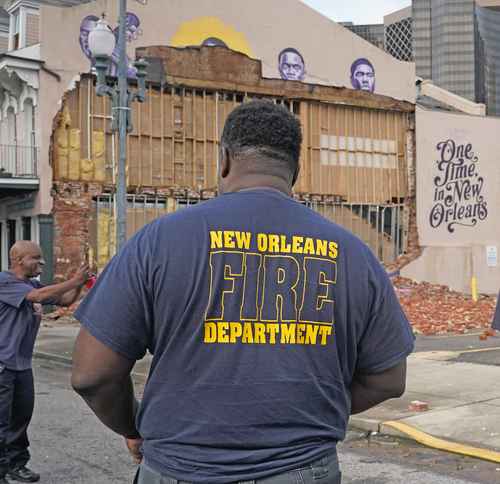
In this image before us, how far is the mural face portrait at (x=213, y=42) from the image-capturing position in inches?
941

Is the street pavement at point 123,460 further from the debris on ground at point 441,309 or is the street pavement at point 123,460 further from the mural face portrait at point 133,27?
the mural face portrait at point 133,27

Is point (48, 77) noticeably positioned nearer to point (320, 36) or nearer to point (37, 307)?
point (320, 36)

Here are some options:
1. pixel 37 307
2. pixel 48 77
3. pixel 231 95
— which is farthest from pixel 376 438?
pixel 231 95

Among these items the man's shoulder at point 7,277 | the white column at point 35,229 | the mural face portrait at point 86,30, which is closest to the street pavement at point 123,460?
the man's shoulder at point 7,277

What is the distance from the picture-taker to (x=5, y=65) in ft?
Answer: 68.6

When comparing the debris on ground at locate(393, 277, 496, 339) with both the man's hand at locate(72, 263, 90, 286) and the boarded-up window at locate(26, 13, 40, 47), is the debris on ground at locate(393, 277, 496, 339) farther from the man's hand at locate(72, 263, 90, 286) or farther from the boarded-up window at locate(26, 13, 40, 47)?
the man's hand at locate(72, 263, 90, 286)

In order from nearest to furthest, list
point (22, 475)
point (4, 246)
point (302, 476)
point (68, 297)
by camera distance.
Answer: point (302, 476)
point (68, 297)
point (22, 475)
point (4, 246)

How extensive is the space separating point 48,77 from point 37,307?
55.4 feet

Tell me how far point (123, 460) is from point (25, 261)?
210cm

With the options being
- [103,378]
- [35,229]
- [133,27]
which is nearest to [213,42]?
[133,27]

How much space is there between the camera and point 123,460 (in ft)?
21.7

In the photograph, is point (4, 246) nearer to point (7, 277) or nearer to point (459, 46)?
point (7, 277)

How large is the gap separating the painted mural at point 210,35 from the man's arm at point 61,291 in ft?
62.3

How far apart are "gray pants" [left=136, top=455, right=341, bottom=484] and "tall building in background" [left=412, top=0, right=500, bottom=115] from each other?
85.6 m
